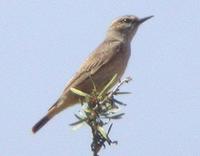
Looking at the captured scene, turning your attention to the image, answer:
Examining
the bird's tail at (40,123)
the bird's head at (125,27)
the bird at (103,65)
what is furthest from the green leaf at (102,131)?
the bird's head at (125,27)

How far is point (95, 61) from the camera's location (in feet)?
25.2

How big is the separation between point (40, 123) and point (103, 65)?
55.1 inches

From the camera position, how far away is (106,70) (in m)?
7.43

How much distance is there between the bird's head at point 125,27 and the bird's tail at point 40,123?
2.41 metres

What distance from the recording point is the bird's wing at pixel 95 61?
729 centimetres

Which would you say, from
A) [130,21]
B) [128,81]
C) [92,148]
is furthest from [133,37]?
[92,148]

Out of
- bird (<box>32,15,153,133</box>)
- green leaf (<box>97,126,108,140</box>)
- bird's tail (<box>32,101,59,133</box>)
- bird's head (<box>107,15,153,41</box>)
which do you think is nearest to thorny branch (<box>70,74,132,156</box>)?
green leaf (<box>97,126,108,140</box>)

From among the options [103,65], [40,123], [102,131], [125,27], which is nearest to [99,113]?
[102,131]

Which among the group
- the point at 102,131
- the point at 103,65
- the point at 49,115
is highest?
the point at 102,131

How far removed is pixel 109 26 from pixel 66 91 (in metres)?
3.19

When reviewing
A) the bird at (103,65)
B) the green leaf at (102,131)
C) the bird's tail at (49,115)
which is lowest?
the bird's tail at (49,115)

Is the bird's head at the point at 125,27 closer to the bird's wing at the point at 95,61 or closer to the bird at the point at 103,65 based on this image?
the bird at the point at 103,65

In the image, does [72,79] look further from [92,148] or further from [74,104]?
[92,148]

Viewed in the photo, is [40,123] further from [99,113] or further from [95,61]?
[99,113]
